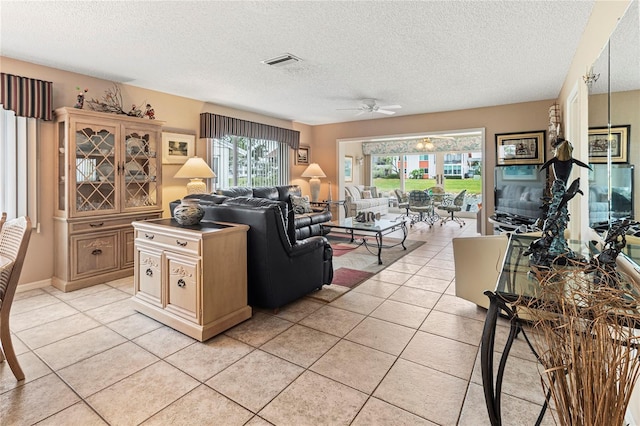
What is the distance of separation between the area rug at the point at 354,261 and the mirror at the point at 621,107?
89.6 inches

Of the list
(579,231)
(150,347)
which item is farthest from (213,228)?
(579,231)

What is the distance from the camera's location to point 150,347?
92.4 inches

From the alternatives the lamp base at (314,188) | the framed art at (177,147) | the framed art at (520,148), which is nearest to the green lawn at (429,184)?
the framed art at (520,148)

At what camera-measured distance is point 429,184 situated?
1079 cm

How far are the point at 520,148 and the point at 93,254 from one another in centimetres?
655

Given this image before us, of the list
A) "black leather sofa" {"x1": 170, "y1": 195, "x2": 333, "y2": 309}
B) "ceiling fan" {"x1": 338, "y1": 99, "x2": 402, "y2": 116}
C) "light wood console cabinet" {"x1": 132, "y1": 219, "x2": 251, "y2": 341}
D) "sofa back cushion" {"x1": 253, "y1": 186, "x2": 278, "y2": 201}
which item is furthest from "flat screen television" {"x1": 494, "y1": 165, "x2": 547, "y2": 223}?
"light wood console cabinet" {"x1": 132, "y1": 219, "x2": 251, "y2": 341}

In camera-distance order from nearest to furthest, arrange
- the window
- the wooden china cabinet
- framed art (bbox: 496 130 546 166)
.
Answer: the wooden china cabinet → framed art (bbox: 496 130 546 166) → the window

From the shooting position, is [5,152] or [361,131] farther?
[361,131]

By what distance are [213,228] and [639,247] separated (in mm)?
2534

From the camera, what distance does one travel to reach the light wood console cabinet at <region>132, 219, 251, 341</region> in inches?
95.3

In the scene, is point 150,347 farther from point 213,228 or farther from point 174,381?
point 213,228

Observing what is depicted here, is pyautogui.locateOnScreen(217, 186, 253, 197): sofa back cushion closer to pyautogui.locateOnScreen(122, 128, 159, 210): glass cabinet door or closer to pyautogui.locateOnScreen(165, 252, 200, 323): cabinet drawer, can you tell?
pyautogui.locateOnScreen(122, 128, 159, 210): glass cabinet door

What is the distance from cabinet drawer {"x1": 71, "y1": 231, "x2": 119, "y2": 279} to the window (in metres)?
2.22

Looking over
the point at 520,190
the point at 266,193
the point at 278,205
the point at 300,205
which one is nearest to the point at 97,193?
the point at 278,205
